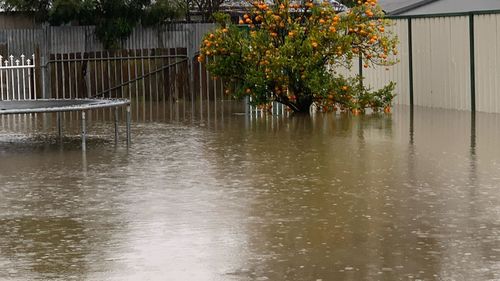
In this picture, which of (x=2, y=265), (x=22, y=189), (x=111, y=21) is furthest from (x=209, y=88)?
(x=2, y=265)

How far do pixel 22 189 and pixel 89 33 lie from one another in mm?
28363

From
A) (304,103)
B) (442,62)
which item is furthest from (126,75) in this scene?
(442,62)

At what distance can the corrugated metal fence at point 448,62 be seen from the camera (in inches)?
901

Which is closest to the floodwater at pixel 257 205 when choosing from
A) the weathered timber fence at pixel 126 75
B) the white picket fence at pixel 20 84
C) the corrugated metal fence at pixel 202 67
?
the corrugated metal fence at pixel 202 67

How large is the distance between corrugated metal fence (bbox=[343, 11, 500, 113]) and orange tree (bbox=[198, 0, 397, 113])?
3.84 ft

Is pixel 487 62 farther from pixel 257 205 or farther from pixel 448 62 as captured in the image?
pixel 257 205

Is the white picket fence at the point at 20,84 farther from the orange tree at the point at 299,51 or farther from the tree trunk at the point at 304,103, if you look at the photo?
the tree trunk at the point at 304,103

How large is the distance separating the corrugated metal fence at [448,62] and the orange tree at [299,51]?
1169 millimetres

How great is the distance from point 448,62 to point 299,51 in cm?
307

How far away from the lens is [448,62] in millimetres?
24406

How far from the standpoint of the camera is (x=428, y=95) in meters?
25.5

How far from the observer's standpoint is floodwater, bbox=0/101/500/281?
9.44 meters

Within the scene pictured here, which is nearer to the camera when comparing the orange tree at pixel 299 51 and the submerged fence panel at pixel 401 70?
the orange tree at pixel 299 51

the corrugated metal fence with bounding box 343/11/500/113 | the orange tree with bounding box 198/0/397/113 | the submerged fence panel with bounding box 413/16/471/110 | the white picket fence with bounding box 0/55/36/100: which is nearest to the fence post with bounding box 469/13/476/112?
the corrugated metal fence with bounding box 343/11/500/113
